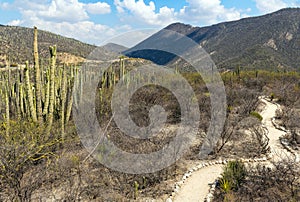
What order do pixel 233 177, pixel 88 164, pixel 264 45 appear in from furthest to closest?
pixel 264 45 → pixel 88 164 → pixel 233 177

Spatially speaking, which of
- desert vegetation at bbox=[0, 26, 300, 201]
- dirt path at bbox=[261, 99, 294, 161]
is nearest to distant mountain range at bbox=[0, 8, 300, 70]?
dirt path at bbox=[261, 99, 294, 161]

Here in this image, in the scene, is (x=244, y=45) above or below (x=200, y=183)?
above

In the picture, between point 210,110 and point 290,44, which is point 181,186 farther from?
point 290,44

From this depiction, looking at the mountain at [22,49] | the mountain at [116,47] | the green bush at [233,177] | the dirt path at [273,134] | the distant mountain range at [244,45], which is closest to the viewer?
the green bush at [233,177]

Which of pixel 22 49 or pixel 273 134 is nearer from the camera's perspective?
pixel 273 134

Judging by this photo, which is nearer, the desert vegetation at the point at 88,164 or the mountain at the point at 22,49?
the desert vegetation at the point at 88,164

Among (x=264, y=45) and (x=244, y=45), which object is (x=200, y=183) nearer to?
(x=264, y=45)

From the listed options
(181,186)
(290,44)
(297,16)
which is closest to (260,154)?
(181,186)

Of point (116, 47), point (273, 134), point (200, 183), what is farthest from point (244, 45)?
point (116, 47)

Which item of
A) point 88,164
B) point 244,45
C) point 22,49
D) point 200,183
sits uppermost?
point 244,45

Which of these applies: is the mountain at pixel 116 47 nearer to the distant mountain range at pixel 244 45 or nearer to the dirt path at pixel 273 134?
the dirt path at pixel 273 134

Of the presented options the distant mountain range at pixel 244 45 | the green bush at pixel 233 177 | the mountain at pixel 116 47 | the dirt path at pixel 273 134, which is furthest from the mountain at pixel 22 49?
the green bush at pixel 233 177

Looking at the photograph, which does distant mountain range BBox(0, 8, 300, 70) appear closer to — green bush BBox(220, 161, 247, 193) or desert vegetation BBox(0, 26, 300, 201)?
desert vegetation BBox(0, 26, 300, 201)

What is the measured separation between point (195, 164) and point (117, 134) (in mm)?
3100
